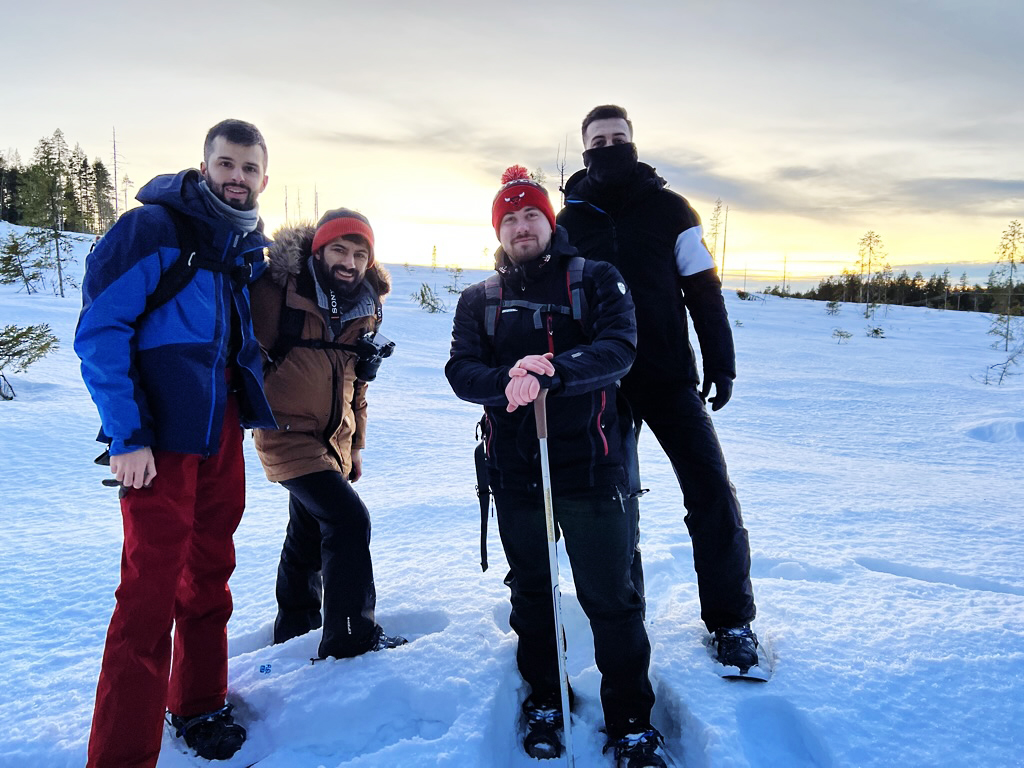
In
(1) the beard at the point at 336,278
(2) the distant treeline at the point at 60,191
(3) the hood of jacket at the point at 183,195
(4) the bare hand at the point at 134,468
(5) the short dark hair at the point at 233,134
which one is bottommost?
(4) the bare hand at the point at 134,468

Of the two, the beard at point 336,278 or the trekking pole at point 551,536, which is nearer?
the trekking pole at point 551,536

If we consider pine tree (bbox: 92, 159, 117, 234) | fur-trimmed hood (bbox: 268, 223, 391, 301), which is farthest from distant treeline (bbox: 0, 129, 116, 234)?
fur-trimmed hood (bbox: 268, 223, 391, 301)

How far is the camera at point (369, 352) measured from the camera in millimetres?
2729

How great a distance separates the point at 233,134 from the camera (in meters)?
2.16

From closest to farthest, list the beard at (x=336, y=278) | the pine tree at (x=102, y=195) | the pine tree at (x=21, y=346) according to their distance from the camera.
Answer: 1. the beard at (x=336, y=278)
2. the pine tree at (x=21, y=346)
3. the pine tree at (x=102, y=195)

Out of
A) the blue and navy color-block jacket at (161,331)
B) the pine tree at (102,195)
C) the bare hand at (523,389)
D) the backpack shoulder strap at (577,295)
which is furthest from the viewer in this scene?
the pine tree at (102,195)

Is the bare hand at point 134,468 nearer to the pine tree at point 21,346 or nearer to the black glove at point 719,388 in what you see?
the black glove at point 719,388

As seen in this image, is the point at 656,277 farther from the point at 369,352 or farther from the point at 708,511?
the point at 369,352

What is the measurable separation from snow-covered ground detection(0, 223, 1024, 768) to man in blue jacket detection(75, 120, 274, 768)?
29 cm

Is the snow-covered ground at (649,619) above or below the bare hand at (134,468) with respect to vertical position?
below

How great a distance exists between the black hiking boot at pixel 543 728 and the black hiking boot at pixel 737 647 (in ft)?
2.28

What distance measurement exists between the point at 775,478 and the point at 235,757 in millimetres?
4586

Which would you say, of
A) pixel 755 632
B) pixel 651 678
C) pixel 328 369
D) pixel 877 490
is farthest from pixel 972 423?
pixel 328 369

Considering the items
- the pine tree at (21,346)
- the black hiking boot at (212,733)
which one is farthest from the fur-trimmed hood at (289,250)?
the pine tree at (21,346)
